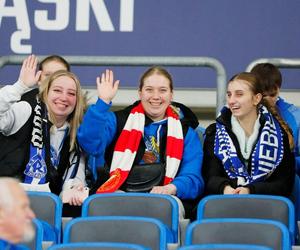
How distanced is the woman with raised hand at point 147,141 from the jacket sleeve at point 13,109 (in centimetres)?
32

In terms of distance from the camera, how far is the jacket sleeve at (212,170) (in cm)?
571

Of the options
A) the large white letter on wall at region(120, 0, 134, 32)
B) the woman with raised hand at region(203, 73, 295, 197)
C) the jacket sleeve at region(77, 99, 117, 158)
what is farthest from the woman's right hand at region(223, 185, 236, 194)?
the large white letter on wall at region(120, 0, 134, 32)

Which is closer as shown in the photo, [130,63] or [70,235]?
[70,235]

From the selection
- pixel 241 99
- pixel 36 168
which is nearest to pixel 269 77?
pixel 241 99

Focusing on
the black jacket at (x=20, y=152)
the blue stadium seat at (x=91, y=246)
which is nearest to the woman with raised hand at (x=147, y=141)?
the black jacket at (x=20, y=152)

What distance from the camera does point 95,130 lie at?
5730 mm

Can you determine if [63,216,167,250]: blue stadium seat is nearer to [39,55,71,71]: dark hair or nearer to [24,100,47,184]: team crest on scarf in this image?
[24,100,47,184]: team crest on scarf

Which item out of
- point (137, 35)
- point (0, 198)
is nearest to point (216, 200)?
point (0, 198)

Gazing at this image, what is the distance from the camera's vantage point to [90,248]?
14.3 feet

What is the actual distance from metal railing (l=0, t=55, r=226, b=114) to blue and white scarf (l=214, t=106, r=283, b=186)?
65 cm

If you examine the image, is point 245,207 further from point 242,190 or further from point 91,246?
point 91,246

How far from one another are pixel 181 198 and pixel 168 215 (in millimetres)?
631

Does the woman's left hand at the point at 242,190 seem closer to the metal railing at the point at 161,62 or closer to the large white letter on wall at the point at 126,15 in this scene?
the metal railing at the point at 161,62

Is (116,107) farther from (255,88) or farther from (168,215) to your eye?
(168,215)
